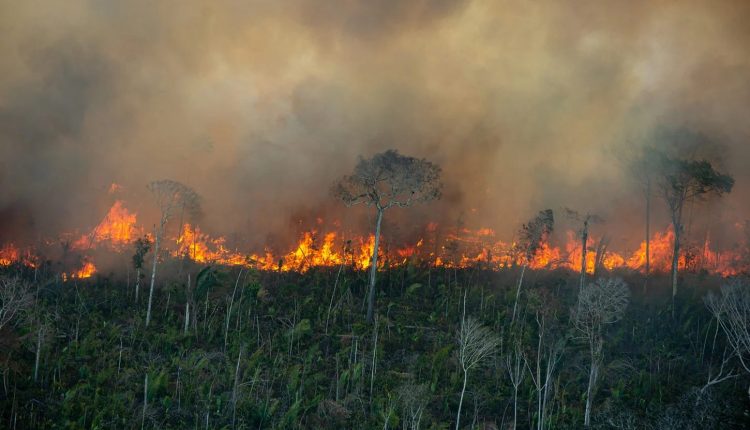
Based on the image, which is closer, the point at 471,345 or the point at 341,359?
the point at 471,345

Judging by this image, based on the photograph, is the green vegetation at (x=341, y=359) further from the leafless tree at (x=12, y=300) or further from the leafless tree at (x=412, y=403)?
the leafless tree at (x=12, y=300)

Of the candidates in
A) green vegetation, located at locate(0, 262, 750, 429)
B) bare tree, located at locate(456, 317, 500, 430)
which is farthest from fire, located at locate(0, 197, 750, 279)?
bare tree, located at locate(456, 317, 500, 430)

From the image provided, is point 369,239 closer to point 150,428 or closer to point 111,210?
point 111,210

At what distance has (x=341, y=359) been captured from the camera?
49.2 metres

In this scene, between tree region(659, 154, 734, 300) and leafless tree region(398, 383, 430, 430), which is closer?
leafless tree region(398, 383, 430, 430)

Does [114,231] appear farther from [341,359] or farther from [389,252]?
[341,359]

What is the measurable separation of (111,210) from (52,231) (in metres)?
6.88

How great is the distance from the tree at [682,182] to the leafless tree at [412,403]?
31278mm

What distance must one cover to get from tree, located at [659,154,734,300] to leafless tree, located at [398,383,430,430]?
103ft

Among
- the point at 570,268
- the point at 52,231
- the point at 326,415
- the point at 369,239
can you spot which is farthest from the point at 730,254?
the point at 52,231

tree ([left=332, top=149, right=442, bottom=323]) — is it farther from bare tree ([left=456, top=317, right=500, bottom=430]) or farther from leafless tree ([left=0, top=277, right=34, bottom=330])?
leafless tree ([left=0, top=277, right=34, bottom=330])

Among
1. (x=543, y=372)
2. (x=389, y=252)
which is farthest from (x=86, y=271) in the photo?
(x=543, y=372)

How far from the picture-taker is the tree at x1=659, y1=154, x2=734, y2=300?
196 feet

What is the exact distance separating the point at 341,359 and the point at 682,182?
38588 millimetres
